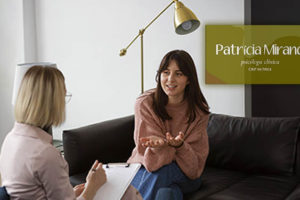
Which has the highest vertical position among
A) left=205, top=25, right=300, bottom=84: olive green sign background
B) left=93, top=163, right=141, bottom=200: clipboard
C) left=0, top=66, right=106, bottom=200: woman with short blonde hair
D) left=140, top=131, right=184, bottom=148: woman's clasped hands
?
left=205, top=25, right=300, bottom=84: olive green sign background

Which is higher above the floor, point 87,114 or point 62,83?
point 62,83

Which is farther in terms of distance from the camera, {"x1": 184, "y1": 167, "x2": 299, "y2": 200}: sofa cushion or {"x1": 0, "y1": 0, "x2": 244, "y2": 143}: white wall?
{"x1": 0, "y1": 0, "x2": 244, "y2": 143}: white wall

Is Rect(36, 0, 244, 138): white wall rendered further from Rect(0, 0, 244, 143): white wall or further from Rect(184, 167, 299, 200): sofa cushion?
Rect(184, 167, 299, 200): sofa cushion

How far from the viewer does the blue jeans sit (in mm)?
2205

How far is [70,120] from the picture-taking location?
4.43 meters

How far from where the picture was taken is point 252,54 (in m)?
3.56

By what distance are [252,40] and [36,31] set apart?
2.37 metres

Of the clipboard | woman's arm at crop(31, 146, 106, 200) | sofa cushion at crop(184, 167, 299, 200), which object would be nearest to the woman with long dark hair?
sofa cushion at crop(184, 167, 299, 200)

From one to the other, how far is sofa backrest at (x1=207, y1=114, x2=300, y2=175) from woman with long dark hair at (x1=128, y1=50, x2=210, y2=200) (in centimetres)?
41

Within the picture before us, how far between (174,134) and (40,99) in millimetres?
1239

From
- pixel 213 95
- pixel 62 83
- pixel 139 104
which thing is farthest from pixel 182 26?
pixel 62 83

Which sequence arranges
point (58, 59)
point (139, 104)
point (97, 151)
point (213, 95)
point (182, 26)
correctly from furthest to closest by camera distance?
point (58, 59), point (213, 95), point (182, 26), point (97, 151), point (139, 104)

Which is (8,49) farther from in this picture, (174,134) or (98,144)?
(174,134)

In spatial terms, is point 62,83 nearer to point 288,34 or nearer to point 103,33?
→ point 288,34
